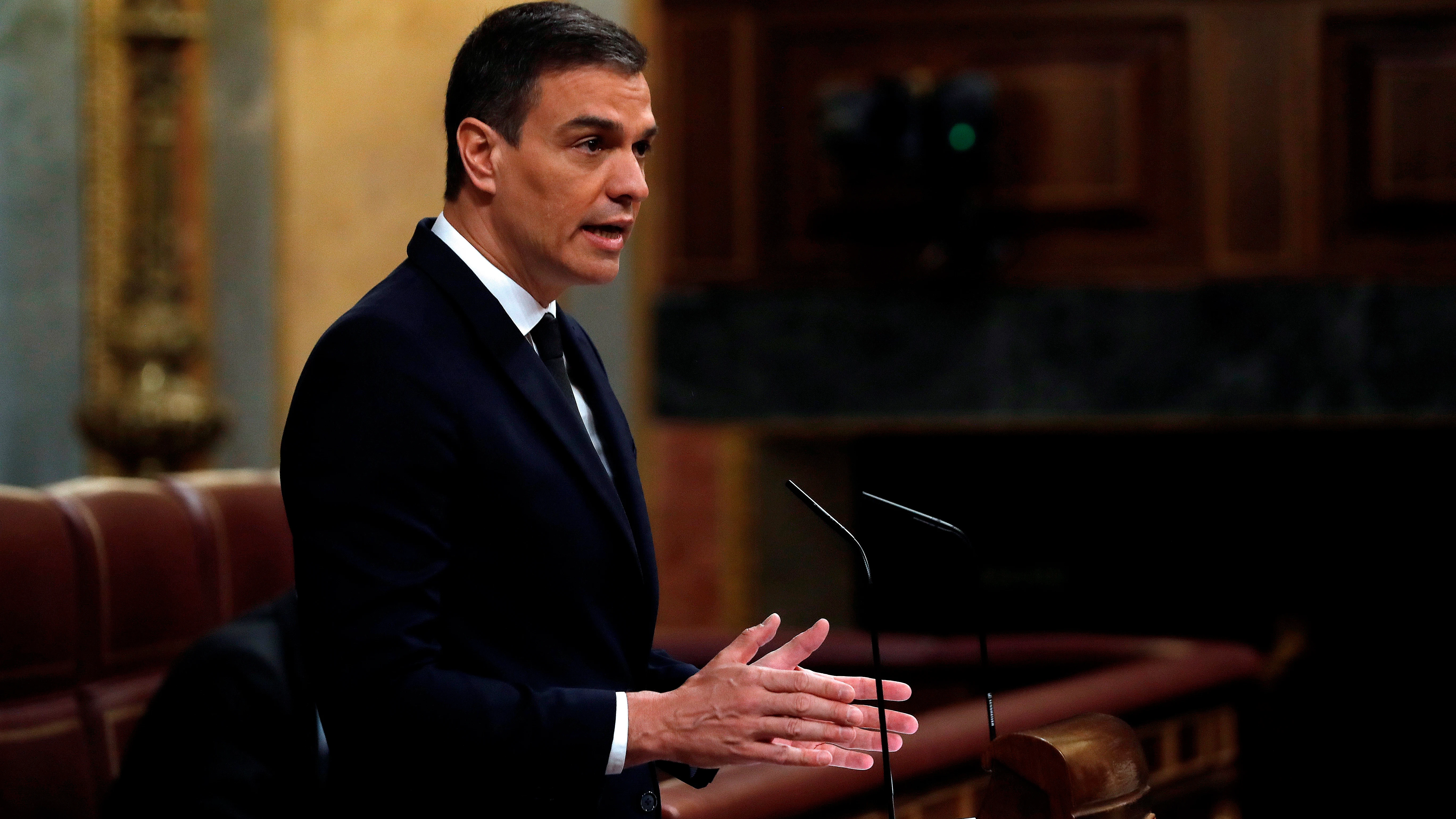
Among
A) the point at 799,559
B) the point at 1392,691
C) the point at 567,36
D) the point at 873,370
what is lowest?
the point at 1392,691

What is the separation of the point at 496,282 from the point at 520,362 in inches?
2.6

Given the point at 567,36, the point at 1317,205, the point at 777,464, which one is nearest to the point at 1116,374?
the point at 1317,205

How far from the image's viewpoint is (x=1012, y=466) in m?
3.75

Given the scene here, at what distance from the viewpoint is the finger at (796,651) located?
0.94 metres

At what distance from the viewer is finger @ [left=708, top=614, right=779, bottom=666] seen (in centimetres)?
94

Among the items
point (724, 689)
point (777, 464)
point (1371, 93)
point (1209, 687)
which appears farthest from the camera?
point (777, 464)

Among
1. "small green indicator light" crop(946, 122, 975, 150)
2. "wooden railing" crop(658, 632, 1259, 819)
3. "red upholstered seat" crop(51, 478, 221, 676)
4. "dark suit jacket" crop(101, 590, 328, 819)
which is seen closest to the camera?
"wooden railing" crop(658, 632, 1259, 819)

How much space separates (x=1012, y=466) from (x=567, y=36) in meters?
2.89

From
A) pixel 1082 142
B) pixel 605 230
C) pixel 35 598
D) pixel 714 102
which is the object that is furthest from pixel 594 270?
pixel 1082 142

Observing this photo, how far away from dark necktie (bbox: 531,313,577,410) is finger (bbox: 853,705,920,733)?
0.32 meters

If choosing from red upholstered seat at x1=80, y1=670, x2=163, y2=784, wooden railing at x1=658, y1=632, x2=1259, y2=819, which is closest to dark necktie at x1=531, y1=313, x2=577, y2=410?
wooden railing at x1=658, y1=632, x2=1259, y2=819

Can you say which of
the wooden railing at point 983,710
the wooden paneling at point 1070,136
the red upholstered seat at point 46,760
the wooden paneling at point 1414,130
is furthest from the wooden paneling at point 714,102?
the red upholstered seat at point 46,760

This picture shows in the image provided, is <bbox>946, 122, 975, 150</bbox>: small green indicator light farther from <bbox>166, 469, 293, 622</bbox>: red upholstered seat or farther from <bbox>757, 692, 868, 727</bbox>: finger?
<bbox>757, 692, 868, 727</bbox>: finger

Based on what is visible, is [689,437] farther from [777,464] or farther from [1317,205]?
[1317,205]
